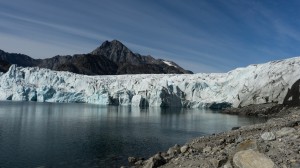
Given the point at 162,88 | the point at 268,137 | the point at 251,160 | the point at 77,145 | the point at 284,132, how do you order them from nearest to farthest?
the point at 251,160 < the point at 268,137 < the point at 284,132 < the point at 77,145 < the point at 162,88

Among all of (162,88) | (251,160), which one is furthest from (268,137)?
(162,88)

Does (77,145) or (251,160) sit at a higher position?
(251,160)

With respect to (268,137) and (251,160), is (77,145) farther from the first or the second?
(251,160)

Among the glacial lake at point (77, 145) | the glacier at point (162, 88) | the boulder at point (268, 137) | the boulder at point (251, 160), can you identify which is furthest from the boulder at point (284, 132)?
the glacier at point (162, 88)

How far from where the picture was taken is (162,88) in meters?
95.4

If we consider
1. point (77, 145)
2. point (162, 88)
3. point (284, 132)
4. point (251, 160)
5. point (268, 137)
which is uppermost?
point (162, 88)

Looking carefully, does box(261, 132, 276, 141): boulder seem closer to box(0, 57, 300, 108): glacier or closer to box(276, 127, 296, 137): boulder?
box(276, 127, 296, 137): boulder

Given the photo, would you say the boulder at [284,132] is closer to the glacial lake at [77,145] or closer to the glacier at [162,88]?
the glacial lake at [77,145]

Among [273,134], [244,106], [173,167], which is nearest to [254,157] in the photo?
[273,134]

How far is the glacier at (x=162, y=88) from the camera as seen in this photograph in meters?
78.8

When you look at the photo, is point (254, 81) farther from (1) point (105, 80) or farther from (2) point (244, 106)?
(1) point (105, 80)

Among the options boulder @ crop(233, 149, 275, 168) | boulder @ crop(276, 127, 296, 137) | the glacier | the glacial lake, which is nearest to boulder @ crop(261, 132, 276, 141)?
boulder @ crop(276, 127, 296, 137)

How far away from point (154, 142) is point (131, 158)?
8866 millimetres

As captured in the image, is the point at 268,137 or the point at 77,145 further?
the point at 77,145
